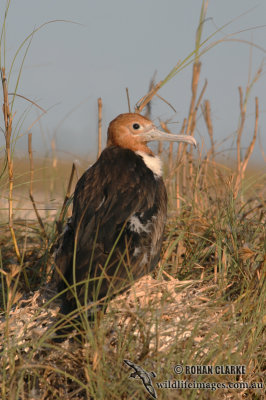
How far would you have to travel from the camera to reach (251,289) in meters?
3.96

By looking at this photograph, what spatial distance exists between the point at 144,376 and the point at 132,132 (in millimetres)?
2083

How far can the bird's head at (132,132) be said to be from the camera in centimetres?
445

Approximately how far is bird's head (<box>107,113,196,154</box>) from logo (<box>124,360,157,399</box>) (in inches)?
76.2

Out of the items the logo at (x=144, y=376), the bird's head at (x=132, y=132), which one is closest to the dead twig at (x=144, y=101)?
the bird's head at (x=132, y=132)

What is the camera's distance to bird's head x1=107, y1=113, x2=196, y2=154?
175 inches

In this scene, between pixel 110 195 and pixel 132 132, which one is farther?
pixel 132 132

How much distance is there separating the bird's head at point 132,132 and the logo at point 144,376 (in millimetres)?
1934

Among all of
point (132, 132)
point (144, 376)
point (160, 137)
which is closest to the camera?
point (144, 376)

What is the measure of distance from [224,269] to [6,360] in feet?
5.70

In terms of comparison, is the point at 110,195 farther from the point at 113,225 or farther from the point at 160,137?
the point at 160,137

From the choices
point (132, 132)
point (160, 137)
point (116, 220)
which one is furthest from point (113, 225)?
point (160, 137)

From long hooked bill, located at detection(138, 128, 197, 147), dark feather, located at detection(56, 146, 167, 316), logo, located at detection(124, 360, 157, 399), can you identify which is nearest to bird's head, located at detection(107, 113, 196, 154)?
long hooked bill, located at detection(138, 128, 197, 147)

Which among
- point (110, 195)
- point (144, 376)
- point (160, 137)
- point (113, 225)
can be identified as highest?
point (160, 137)

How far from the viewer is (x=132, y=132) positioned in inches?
176
